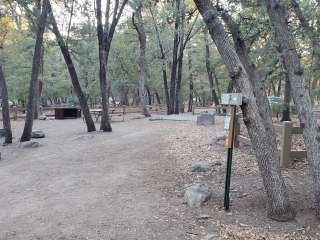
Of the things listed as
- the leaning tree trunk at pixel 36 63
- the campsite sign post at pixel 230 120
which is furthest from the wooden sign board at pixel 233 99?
the leaning tree trunk at pixel 36 63

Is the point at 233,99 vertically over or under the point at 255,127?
over

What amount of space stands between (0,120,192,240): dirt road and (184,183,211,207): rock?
6.5 inches

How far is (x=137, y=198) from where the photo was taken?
5.74 m

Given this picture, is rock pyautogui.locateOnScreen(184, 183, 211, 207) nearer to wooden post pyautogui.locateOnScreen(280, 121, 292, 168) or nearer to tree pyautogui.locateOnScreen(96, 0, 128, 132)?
wooden post pyautogui.locateOnScreen(280, 121, 292, 168)

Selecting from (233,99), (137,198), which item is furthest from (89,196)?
(233,99)

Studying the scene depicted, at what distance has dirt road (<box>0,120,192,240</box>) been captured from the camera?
4.57 meters

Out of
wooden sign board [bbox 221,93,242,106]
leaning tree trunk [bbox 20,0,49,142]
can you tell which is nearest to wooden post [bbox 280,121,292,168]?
wooden sign board [bbox 221,93,242,106]

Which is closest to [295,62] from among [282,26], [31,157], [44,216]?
[282,26]

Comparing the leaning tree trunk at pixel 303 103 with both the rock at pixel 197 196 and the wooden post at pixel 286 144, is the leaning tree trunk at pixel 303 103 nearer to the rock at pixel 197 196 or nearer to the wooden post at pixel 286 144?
the rock at pixel 197 196

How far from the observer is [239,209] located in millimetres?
5148

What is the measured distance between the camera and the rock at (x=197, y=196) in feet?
17.4

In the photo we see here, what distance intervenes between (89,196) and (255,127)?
2.79 m

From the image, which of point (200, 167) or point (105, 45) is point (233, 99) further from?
point (105, 45)

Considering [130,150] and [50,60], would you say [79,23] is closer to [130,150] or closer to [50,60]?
[50,60]
